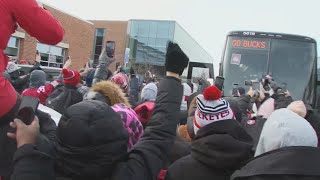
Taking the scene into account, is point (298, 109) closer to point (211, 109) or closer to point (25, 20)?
point (211, 109)

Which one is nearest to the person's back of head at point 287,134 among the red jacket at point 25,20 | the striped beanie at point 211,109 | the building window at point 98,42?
the striped beanie at point 211,109

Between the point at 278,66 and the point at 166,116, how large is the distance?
881 centimetres

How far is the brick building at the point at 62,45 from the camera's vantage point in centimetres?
2572

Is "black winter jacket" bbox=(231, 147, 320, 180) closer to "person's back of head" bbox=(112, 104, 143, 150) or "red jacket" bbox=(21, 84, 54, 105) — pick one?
"person's back of head" bbox=(112, 104, 143, 150)

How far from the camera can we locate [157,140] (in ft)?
7.41

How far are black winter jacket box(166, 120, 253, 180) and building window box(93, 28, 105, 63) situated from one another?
4889 cm

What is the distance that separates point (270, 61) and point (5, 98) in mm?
9099

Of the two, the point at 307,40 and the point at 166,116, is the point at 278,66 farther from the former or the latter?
the point at 166,116

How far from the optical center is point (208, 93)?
280 cm

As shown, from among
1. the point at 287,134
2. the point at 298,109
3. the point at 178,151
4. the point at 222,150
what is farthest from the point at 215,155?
the point at 298,109

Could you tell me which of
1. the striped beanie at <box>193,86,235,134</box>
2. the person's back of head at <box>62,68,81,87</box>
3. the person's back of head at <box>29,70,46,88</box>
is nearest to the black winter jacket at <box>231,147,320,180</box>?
the striped beanie at <box>193,86,235,134</box>

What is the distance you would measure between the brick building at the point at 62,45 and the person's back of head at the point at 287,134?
948 inches

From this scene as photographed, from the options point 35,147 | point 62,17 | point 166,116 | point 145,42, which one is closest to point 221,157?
point 166,116

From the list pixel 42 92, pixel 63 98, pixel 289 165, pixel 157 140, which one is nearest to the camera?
pixel 289 165
